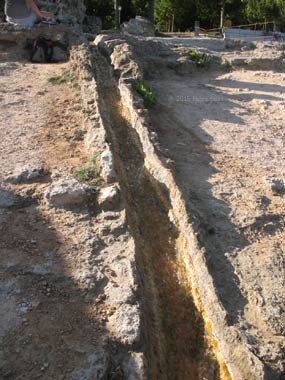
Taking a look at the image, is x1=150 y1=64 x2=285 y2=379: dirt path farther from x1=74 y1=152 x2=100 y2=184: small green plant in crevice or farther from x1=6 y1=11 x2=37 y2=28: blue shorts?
x1=6 y1=11 x2=37 y2=28: blue shorts

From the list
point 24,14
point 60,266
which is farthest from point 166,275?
point 24,14

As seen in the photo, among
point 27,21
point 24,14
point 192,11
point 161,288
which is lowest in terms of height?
point 161,288

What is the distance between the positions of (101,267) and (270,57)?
9325 mm

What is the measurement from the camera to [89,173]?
629 centimetres

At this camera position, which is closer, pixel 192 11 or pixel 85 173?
pixel 85 173

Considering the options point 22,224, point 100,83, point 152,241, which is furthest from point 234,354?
point 100,83

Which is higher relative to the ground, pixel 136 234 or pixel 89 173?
pixel 89 173

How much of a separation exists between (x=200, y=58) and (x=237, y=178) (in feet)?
19.5

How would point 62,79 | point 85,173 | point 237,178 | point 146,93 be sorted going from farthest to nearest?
point 62,79 < point 146,93 < point 237,178 < point 85,173

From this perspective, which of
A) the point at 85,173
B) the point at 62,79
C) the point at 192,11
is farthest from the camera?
the point at 192,11

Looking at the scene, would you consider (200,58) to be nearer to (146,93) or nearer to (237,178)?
(146,93)

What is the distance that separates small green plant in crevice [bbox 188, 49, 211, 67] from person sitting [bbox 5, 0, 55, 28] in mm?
3773

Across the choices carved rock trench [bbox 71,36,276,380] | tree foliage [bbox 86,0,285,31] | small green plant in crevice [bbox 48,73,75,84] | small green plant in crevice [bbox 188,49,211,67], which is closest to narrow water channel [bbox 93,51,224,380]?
carved rock trench [bbox 71,36,276,380]

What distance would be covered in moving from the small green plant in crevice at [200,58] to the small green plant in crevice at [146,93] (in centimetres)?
283
